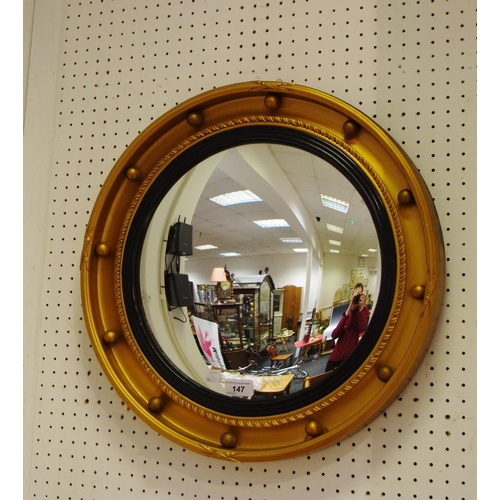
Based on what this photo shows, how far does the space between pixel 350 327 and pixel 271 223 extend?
277 mm

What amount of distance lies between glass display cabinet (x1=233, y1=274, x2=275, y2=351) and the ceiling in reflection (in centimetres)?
6

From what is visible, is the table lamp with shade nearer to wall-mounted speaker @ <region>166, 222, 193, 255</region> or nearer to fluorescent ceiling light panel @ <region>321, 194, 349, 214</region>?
wall-mounted speaker @ <region>166, 222, 193, 255</region>

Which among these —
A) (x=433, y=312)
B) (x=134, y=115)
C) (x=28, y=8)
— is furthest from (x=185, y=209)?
(x=28, y=8)

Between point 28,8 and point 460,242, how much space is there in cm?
137

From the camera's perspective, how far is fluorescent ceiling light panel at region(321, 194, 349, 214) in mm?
959

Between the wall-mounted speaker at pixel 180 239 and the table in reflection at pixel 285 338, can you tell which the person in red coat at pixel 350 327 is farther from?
the wall-mounted speaker at pixel 180 239

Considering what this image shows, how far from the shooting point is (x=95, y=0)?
1.29 metres

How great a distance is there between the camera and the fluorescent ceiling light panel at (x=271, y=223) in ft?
3.26

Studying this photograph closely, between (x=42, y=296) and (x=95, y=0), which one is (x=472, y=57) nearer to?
(x=95, y=0)

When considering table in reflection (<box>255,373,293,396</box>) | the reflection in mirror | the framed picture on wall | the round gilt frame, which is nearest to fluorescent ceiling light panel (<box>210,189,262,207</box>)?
the reflection in mirror

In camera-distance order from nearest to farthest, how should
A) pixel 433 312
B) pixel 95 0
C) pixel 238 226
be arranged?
pixel 433 312 → pixel 238 226 → pixel 95 0

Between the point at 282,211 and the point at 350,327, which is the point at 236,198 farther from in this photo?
the point at 350,327

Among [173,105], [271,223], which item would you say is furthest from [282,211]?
[173,105]

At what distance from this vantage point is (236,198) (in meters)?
1.02
